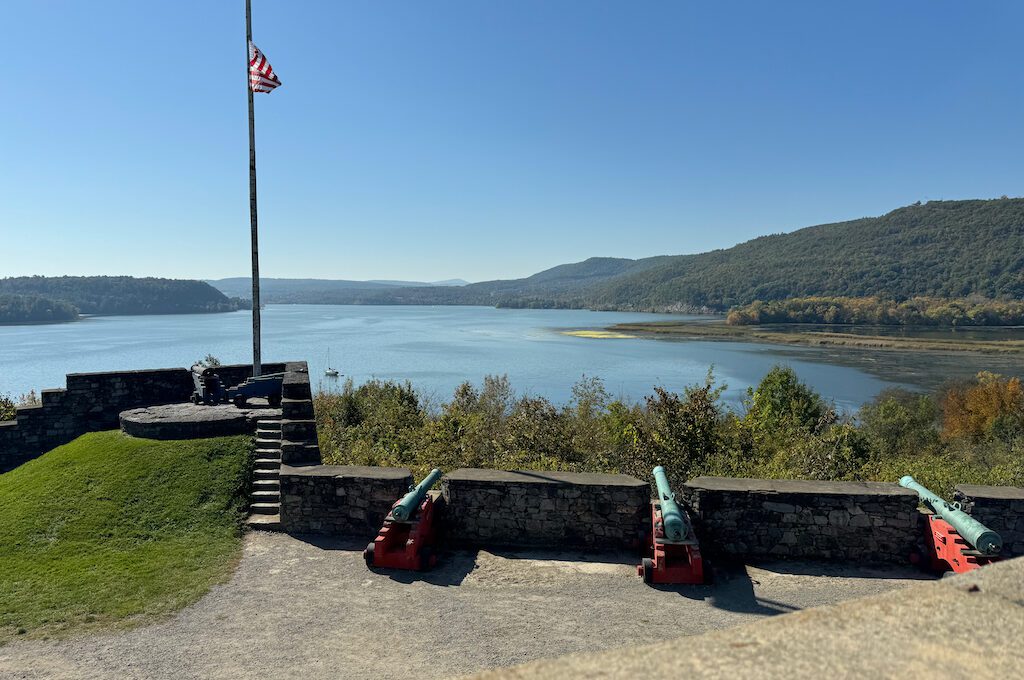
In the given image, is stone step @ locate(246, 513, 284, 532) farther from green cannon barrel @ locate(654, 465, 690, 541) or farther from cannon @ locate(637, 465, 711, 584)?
green cannon barrel @ locate(654, 465, 690, 541)

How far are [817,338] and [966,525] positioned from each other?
289ft

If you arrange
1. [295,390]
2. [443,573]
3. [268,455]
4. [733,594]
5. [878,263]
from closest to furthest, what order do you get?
[733,594], [443,573], [268,455], [295,390], [878,263]

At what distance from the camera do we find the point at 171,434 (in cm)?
1116

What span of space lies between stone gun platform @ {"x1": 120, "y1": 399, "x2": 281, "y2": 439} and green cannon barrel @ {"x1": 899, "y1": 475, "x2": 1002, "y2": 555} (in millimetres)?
10574

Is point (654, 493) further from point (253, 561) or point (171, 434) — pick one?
point (171, 434)

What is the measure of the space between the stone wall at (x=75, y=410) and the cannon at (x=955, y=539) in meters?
14.5

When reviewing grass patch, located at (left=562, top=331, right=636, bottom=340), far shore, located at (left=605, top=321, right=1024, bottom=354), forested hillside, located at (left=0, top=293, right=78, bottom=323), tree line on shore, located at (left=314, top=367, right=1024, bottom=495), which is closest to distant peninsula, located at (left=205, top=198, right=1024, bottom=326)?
far shore, located at (left=605, top=321, right=1024, bottom=354)

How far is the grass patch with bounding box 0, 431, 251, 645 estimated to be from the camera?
21.9ft

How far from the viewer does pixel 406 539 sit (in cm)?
784

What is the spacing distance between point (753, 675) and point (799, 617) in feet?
1.26

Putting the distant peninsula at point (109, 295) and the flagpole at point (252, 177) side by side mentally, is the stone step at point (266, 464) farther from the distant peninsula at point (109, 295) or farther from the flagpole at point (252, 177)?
the distant peninsula at point (109, 295)

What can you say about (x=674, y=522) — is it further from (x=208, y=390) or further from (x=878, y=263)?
(x=878, y=263)

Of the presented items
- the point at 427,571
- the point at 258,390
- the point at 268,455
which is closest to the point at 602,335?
the point at 258,390

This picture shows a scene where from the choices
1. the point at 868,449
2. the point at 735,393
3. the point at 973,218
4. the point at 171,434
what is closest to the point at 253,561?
the point at 171,434
